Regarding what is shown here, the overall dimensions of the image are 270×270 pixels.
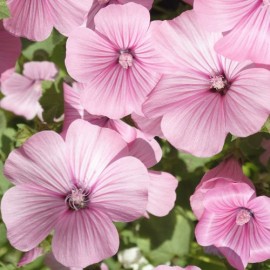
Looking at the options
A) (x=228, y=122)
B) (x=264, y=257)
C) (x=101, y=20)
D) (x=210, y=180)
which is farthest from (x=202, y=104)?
(x=264, y=257)

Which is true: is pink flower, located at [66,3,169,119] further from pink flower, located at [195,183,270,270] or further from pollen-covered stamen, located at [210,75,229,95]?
pink flower, located at [195,183,270,270]

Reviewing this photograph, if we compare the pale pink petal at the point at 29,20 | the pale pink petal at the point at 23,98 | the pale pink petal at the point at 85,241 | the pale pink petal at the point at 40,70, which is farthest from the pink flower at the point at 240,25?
the pale pink petal at the point at 23,98

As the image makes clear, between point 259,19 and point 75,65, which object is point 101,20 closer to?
point 75,65

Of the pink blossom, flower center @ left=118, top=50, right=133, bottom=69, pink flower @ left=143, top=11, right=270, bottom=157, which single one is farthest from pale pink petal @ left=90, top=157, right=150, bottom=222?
the pink blossom

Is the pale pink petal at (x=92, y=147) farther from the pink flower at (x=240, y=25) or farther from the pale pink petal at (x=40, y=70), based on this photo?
the pale pink petal at (x=40, y=70)

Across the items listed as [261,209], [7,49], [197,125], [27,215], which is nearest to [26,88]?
[7,49]
